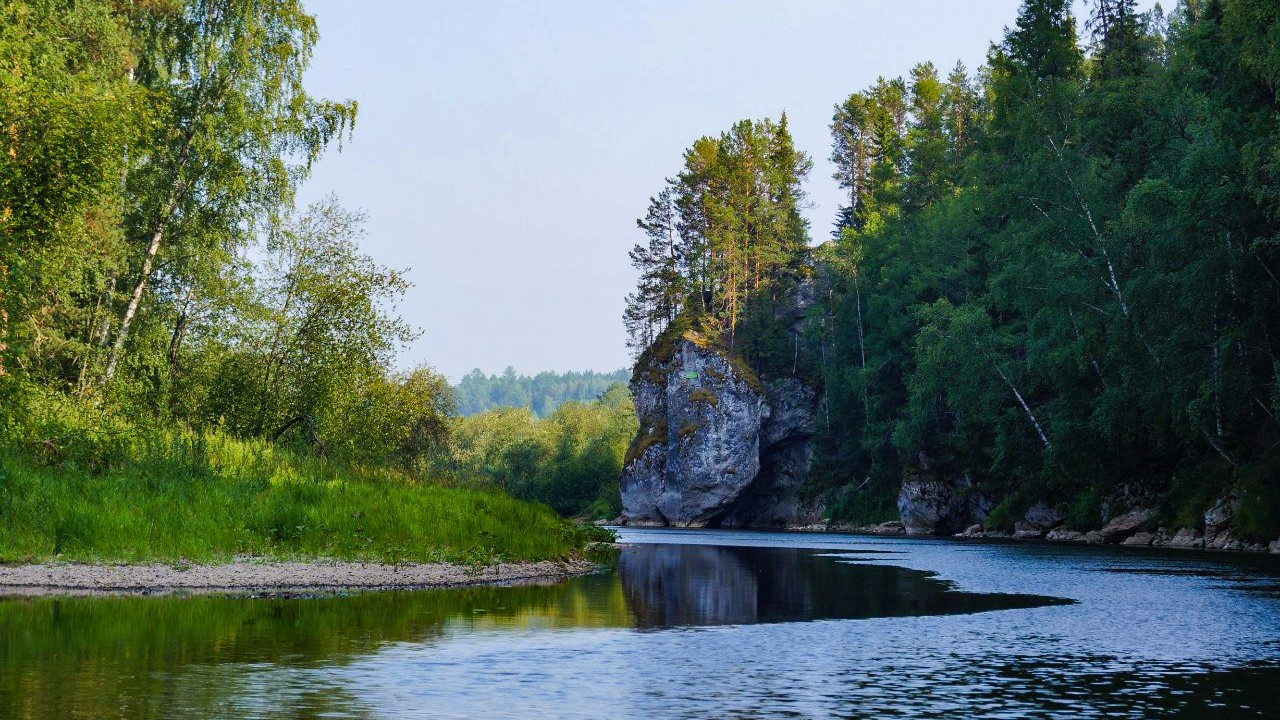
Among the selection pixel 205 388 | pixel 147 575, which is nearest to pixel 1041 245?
pixel 205 388

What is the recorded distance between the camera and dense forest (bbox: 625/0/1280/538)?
40.6 meters

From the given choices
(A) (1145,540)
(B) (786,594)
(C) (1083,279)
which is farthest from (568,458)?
(B) (786,594)

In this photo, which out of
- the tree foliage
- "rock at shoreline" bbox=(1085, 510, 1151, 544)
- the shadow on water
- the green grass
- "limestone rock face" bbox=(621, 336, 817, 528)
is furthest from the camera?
"limestone rock face" bbox=(621, 336, 817, 528)

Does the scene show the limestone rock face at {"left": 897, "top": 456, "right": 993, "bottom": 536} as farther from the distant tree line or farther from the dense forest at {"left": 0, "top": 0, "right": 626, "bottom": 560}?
the distant tree line

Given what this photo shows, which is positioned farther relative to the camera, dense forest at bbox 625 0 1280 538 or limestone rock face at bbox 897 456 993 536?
limestone rock face at bbox 897 456 993 536

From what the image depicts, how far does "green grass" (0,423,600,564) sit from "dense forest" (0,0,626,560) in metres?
0.07

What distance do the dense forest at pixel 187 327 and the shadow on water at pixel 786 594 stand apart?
4.41 meters

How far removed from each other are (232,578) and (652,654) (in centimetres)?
1050

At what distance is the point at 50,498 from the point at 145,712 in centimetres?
1621

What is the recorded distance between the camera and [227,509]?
80.3 feet

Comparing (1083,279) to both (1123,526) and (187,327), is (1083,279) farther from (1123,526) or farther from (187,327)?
(187,327)

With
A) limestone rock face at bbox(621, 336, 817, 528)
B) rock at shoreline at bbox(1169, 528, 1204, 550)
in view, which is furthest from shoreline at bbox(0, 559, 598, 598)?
limestone rock face at bbox(621, 336, 817, 528)

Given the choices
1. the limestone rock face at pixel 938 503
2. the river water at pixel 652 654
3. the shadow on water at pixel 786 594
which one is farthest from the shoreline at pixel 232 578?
the limestone rock face at pixel 938 503

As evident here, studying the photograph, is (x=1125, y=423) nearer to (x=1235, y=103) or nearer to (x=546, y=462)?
(x=1235, y=103)
